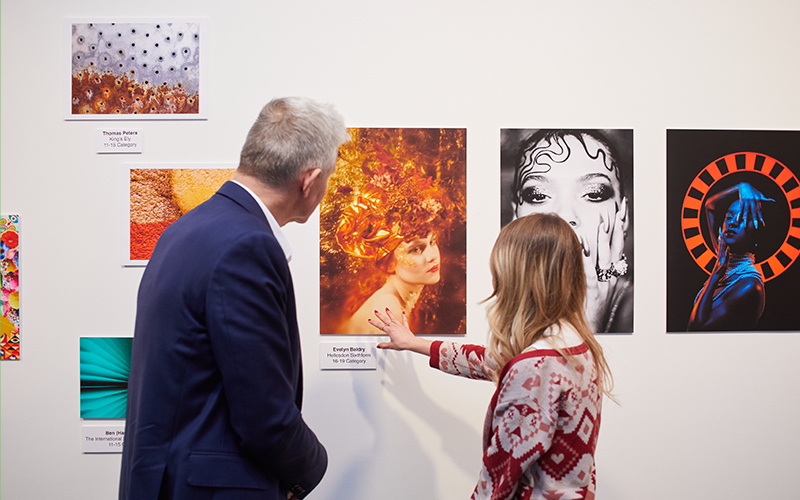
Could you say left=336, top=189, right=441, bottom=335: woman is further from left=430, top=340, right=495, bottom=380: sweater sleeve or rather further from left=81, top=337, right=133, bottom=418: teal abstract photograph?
left=81, top=337, right=133, bottom=418: teal abstract photograph

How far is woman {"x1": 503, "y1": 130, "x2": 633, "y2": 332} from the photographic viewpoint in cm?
154

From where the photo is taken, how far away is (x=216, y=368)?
84 cm

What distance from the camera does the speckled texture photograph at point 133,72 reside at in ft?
4.99

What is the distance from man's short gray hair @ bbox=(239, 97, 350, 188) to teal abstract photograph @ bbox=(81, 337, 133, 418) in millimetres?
1031

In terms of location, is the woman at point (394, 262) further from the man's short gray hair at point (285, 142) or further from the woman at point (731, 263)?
the woman at point (731, 263)

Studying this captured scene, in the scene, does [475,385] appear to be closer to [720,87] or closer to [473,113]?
[473,113]

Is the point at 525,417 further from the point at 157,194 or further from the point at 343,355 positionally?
the point at 157,194

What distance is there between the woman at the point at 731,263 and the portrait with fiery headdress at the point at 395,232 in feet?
3.13

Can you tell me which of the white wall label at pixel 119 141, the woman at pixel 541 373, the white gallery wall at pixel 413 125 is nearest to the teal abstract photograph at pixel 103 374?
the white gallery wall at pixel 413 125

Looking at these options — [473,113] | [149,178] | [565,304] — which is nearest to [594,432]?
[565,304]

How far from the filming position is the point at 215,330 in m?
0.80

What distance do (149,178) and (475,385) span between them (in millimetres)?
1444

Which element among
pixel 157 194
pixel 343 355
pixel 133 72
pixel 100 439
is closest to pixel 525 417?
pixel 343 355

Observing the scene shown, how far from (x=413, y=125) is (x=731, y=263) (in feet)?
4.37
